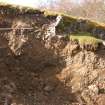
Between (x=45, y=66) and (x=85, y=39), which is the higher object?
(x=85, y=39)

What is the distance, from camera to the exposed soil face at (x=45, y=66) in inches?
344

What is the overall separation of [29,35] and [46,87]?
178cm

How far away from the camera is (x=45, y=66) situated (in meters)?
9.54

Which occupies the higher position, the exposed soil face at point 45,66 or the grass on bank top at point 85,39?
the grass on bank top at point 85,39

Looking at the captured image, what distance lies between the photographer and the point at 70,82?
921cm

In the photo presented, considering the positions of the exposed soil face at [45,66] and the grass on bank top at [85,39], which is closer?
the exposed soil face at [45,66]

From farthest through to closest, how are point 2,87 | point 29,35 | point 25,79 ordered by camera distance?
point 29,35, point 25,79, point 2,87

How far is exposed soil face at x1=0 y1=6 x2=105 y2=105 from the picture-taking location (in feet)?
28.7

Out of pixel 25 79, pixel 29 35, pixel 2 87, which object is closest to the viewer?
pixel 2 87

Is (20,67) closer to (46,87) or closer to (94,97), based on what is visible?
(46,87)

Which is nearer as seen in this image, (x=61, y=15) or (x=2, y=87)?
(x=2, y=87)

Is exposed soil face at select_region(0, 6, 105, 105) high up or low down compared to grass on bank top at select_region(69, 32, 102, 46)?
down

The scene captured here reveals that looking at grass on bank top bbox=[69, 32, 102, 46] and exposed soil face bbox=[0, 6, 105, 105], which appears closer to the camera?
exposed soil face bbox=[0, 6, 105, 105]

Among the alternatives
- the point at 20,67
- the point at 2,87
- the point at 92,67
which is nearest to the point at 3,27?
the point at 20,67
